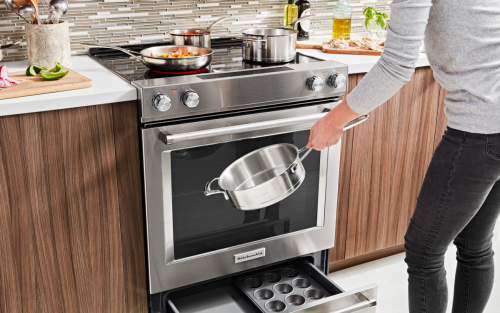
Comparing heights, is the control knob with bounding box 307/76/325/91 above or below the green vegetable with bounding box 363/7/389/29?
below

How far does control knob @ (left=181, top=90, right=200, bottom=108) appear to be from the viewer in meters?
1.53

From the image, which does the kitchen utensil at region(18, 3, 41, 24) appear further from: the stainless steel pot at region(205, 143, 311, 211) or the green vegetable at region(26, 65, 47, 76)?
the stainless steel pot at region(205, 143, 311, 211)

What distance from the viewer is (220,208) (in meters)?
1.74

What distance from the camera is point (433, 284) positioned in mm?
1420

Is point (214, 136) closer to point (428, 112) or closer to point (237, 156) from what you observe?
point (237, 156)

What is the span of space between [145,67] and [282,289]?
92 cm

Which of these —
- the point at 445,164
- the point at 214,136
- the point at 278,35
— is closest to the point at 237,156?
the point at 214,136

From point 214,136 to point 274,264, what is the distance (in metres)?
0.64

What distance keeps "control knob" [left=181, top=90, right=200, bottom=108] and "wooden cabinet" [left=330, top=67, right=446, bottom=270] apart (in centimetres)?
69

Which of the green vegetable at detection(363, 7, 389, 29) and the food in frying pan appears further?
the green vegetable at detection(363, 7, 389, 29)

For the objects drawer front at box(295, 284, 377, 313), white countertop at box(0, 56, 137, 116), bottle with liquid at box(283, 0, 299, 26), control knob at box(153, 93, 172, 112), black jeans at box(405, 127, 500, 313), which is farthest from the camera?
bottle with liquid at box(283, 0, 299, 26)

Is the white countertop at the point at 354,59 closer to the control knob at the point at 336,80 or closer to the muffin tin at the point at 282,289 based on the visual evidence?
the control knob at the point at 336,80

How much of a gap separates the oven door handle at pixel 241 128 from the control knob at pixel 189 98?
9 centimetres

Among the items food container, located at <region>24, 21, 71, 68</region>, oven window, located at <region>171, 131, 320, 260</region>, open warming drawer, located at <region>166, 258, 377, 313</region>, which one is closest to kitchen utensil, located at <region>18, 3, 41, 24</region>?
food container, located at <region>24, 21, 71, 68</region>
